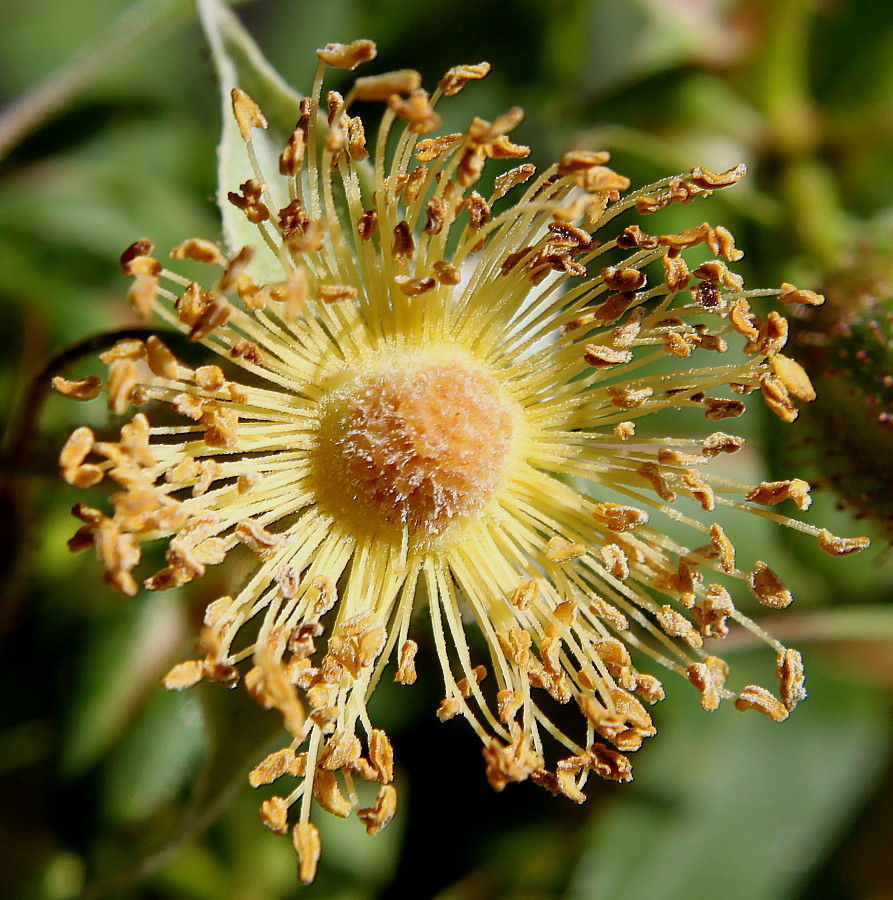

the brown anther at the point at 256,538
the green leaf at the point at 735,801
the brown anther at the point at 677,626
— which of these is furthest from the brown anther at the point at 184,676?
the green leaf at the point at 735,801

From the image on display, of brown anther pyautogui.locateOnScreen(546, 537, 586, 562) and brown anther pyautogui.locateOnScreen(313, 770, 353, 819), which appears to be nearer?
brown anther pyautogui.locateOnScreen(313, 770, 353, 819)

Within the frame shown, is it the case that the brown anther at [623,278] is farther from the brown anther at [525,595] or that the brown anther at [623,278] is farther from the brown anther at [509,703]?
the brown anther at [509,703]

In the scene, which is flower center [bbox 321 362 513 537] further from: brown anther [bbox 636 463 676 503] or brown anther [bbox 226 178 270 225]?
brown anther [bbox 226 178 270 225]

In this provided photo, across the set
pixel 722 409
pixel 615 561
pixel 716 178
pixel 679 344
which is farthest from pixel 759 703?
pixel 716 178

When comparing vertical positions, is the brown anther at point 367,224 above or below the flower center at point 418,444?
above

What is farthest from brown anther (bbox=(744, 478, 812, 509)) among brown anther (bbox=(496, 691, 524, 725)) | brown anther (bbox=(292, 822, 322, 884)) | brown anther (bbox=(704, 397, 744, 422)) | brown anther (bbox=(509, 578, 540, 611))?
brown anther (bbox=(292, 822, 322, 884))

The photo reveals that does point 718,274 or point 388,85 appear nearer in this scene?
point 388,85

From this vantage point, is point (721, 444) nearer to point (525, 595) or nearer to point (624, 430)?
point (624, 430)
